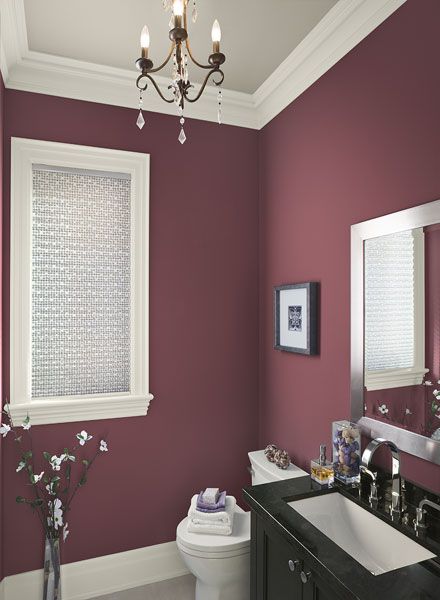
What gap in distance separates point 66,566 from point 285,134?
277 cm

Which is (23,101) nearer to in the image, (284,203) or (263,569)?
(284,203)

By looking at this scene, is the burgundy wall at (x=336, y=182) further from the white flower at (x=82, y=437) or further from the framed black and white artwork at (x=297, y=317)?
the white flower at (x=82, y=437)

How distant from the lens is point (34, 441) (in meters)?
2.44

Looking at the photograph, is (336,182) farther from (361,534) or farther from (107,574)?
(107,574)

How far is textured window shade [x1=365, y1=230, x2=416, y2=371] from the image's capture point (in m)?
1.74

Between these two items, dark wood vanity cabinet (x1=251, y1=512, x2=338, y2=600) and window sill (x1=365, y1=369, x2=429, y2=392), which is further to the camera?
window sill (x1=365, y1=369, x2=429, y2=392)

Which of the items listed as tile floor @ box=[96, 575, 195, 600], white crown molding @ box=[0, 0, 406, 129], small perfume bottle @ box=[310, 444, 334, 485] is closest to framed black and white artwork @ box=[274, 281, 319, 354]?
small perfume bottle @ box=[310, 444, 334, 485]

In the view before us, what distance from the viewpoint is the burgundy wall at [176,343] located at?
8.13ft

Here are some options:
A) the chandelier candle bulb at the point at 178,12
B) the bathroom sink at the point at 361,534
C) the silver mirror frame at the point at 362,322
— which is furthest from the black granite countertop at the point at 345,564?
the chandelier candle bulb at the point at 178,12

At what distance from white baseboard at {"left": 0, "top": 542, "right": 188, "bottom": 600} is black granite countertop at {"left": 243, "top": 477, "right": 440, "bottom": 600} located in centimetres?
119

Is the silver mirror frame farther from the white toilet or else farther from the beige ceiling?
the beige ceiling

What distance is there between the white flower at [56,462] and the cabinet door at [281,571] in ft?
3.84

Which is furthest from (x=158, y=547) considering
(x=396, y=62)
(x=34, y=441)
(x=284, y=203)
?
(x=396, y=62)

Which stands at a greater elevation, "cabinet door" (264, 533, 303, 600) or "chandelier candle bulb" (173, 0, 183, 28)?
"chandelier candle bulb" (173, 0, 183, 28)
